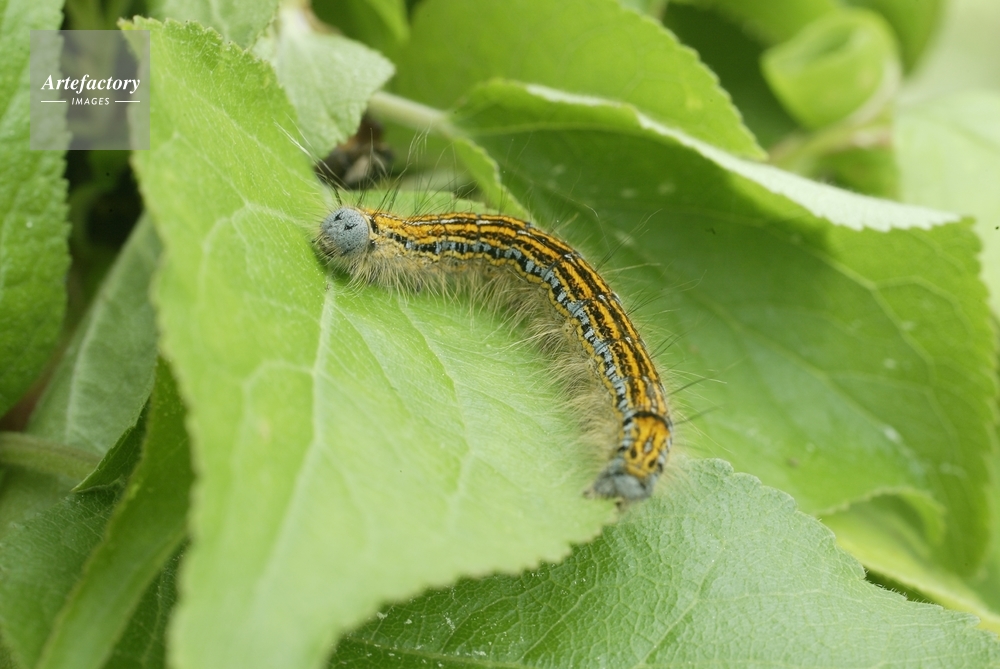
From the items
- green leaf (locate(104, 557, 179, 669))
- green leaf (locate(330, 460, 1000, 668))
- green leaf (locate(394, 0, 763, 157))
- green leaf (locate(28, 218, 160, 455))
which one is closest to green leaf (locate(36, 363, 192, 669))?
green leaf (locate(104, 557, 179, 669))

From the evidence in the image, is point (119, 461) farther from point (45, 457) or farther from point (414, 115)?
point (414, 115)

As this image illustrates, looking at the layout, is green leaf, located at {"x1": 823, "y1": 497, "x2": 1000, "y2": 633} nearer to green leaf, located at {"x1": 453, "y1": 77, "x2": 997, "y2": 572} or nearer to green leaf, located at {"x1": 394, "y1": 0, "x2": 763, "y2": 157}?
green leaf, located at {"x1": 453, "y1": 77, "x2": 997, "y2": 572}

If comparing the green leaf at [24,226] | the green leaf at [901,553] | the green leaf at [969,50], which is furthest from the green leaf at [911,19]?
the green leaf at [24,226]

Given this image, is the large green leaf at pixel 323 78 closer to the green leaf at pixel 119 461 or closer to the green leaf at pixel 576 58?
the green leaf at pixel 576 58

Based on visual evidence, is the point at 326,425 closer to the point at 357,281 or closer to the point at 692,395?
the point at 357,281

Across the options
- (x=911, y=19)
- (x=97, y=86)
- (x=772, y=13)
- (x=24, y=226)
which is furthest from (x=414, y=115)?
(x=911, y=19)

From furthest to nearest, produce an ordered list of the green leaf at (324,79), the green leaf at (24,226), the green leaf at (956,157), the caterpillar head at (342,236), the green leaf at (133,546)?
the green leaf at (956,157) → the green leaf at (324,79) → the caterpillar head at (342,236) → the green leaf at (24,226) → the green leaf at (133,546)
